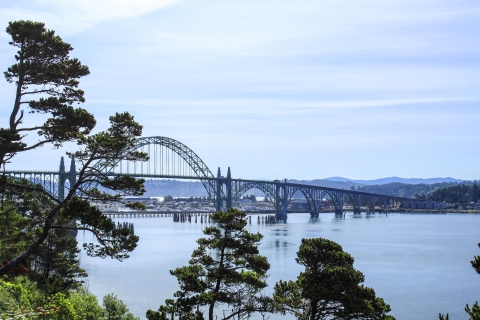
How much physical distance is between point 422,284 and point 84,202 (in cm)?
3082

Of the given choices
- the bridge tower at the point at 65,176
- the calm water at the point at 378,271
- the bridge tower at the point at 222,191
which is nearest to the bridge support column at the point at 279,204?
the bridge tower at the point at 222,191

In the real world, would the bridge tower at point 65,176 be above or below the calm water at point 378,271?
above

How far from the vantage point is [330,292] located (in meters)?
17.2

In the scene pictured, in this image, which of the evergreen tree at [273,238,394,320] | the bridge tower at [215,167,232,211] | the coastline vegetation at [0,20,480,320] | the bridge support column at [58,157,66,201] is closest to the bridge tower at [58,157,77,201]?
the bridge support column at [58,157,66,201]

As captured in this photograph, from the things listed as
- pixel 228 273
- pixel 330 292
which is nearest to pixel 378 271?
pixel 330 292

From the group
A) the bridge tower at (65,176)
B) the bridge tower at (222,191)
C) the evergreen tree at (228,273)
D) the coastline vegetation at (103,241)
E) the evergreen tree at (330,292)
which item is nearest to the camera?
the coastline vegetation at (103,241)

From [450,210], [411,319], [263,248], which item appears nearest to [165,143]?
[263,248]

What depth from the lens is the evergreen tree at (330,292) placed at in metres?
17.1

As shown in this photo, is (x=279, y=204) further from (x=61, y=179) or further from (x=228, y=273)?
(x=228, y=273)

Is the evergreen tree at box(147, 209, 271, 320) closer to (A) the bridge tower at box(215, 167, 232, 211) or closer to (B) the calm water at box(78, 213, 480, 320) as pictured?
(B) the calm water at box(78, 213, 480, 320)

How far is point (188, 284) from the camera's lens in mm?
16844

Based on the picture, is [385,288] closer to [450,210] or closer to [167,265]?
[167,265]

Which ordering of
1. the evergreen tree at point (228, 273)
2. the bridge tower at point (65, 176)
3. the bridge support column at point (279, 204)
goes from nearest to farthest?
1. the evergreen tree at point (228, 273)
2. the bridge tower at point (65, 176)
3. the bridge support column at point (279, 204)

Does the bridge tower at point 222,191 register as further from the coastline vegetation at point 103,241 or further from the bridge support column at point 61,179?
the coastline vegetation at point 103,241
